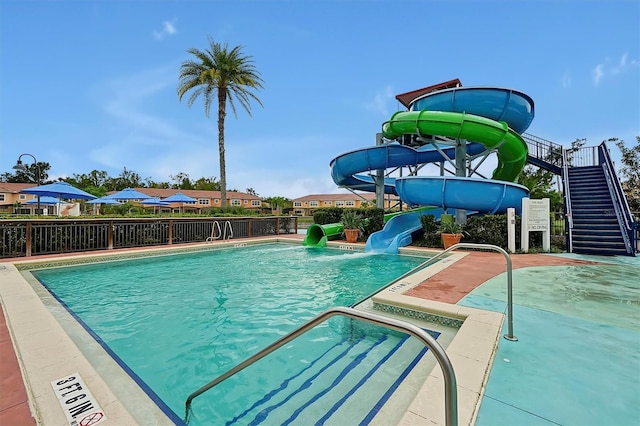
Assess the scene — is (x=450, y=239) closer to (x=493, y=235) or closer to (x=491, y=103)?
(x=493, y=235)

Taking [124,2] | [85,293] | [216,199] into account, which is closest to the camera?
[85,293]

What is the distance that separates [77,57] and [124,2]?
15.0ft

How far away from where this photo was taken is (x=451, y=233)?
1022 cm

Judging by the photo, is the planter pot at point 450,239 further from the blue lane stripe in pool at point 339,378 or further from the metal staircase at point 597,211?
the blue lane stripe in pool at point 339,378

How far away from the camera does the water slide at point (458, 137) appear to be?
9.95 m

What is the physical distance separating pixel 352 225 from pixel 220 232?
20.8 ft

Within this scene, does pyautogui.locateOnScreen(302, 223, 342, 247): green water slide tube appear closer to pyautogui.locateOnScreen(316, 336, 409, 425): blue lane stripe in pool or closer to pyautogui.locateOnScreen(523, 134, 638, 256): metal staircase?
pyautogui.locateOnScreen(523, 134, 638, 256): metal staircase

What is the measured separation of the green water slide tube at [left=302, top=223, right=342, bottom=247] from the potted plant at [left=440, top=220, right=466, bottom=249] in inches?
188

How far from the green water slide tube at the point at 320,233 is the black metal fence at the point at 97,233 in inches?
154

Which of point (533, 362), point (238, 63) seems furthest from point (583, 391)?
point (238, 63)

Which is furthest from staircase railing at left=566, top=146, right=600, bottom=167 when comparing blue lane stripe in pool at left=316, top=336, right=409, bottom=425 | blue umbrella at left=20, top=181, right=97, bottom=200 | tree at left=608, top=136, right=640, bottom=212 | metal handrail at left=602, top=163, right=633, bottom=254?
blue umbrella at left=20, top=181, right=97, bottom=200

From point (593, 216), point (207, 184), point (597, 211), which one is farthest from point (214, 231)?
point (207, 184)

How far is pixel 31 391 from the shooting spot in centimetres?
217

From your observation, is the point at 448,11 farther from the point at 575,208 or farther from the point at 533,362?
the point at 533,362
